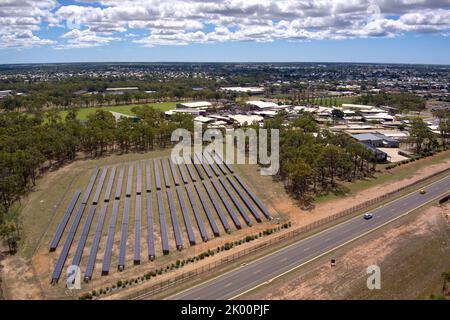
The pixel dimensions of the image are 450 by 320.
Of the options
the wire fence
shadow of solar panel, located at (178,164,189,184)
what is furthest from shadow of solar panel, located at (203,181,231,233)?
the wire fence

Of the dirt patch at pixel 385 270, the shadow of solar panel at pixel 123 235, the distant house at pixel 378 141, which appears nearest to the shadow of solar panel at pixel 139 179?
the shadow of solar panel at pixel 123 235

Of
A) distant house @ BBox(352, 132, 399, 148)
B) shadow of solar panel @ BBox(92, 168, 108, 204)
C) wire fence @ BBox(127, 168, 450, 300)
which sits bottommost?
wire fence @ BBox(127, 168, 450, 300)

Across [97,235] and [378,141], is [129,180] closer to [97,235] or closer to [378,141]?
[97,235]

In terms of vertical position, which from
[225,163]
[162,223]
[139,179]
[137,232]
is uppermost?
[225,163]

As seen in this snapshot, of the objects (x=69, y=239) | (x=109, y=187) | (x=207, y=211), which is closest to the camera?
(x=69, y=239)

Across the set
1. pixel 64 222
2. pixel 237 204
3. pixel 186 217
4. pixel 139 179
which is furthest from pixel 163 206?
pixel 139 179

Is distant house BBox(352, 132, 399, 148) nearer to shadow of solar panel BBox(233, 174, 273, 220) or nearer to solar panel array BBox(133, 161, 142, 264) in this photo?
shadow of solar panel BBox(233, 174, 273, 220)
